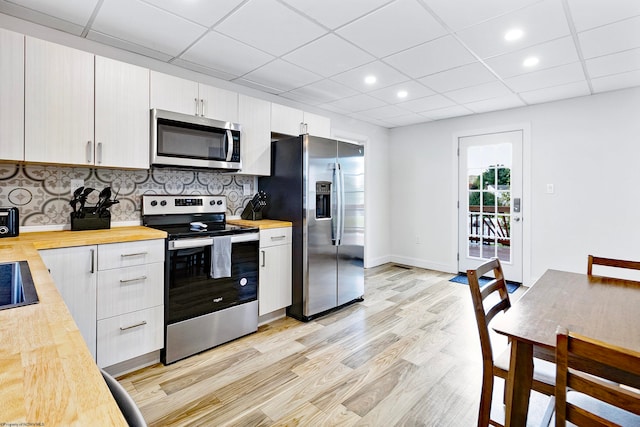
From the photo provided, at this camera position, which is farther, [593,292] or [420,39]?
[420,39]

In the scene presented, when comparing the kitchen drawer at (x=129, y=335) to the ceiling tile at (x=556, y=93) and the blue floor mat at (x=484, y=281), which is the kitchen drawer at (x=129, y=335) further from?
the ceiling tile at (x=556, y=93)

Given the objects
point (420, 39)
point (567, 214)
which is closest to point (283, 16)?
point (420, 39)

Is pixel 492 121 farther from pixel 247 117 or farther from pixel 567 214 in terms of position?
pixel 247 117

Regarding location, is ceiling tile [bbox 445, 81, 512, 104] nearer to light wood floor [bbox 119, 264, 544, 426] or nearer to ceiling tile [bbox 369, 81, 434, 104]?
ceiling tile [bbox 369, 81, 434, 104]

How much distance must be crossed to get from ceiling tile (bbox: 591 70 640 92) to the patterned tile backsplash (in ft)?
13.0

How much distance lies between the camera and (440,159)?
5.05m

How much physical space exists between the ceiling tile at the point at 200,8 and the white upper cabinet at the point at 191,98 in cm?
56

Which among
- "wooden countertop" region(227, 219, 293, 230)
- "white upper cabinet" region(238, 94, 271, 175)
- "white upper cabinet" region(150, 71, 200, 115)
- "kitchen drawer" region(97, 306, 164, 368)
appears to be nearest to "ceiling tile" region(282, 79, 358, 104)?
"white upper cabinet" region(238, 94, 271, 175)

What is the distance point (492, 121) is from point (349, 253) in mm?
2865

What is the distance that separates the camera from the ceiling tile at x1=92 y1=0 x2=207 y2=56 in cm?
206

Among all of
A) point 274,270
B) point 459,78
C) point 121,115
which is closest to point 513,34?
point 459,78

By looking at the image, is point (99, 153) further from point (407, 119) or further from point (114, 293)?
point (407, 119)

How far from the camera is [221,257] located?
8.30ft

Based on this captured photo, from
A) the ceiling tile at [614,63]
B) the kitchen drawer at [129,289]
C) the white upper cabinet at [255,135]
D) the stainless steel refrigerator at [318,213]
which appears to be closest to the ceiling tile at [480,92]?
the ceiling tile at [614,63]
